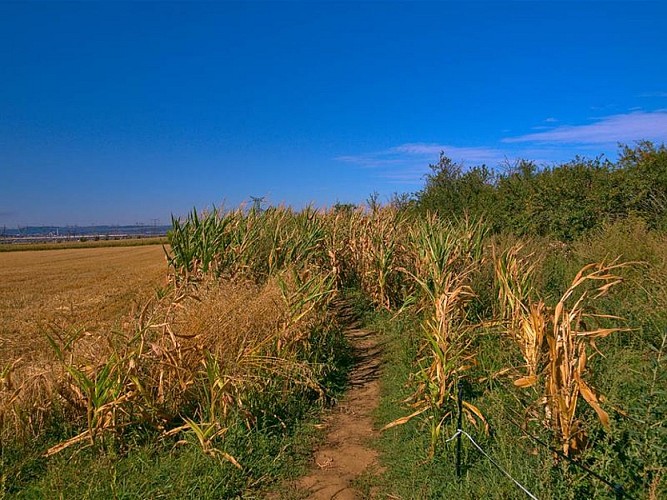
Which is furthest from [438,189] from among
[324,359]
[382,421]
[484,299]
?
[382,421]

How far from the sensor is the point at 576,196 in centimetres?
1066

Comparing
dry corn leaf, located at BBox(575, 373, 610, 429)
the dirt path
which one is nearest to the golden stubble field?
the dirt path

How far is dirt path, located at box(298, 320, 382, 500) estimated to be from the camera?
376cm

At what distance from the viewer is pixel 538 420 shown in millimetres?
3207

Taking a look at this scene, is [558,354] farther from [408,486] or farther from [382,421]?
[382,421]

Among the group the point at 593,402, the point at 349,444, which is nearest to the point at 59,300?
the point at 349,444

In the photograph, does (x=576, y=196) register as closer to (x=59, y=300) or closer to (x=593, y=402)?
(x=593, y=402)

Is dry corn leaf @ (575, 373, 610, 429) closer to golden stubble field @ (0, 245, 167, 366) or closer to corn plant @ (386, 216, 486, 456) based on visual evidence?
corn plant @ (386, 216, 486, 456)

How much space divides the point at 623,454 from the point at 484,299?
14.2 ft

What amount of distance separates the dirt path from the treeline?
14.9ft

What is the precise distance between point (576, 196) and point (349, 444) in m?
8.51

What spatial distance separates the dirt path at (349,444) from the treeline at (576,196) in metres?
4.53

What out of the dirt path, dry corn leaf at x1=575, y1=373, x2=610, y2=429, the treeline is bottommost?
the dirt path

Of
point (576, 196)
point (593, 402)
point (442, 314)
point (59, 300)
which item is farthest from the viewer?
point (59, 300)
